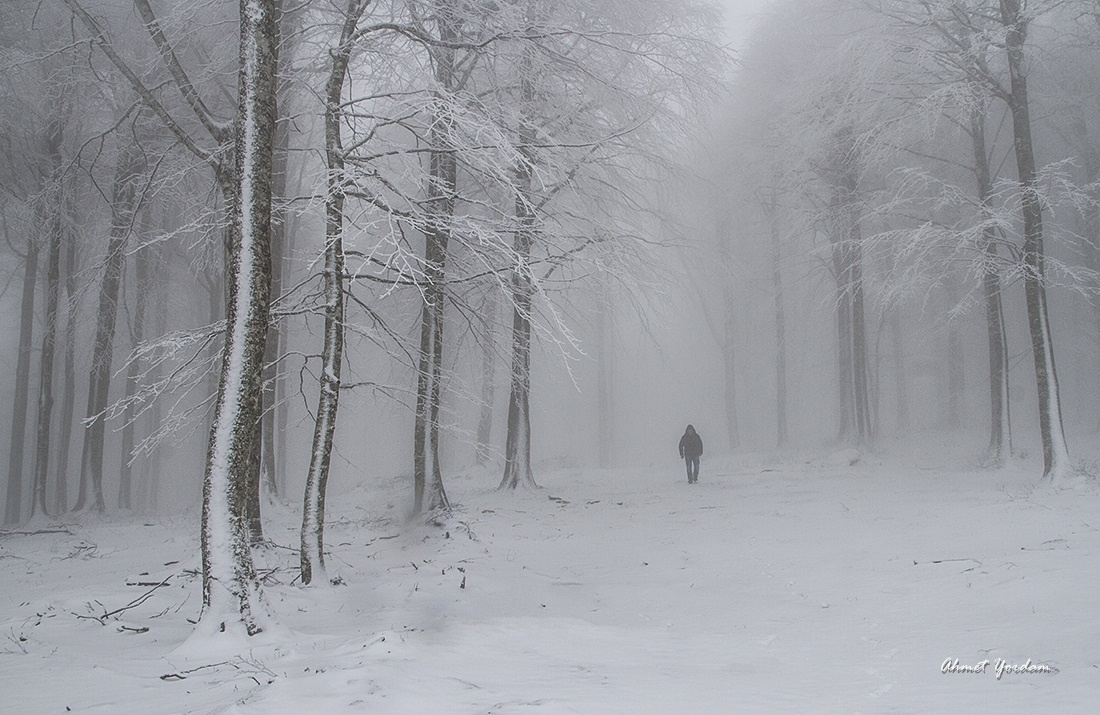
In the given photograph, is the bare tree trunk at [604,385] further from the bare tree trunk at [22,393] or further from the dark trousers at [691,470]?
the bare tree trunk at [22,393]

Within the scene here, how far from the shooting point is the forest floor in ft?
11.4

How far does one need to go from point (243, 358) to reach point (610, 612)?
4.19 meters

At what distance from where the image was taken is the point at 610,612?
6.45 metres


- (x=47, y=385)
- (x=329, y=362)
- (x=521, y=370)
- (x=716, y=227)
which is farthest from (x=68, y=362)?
(x=716, y=227)

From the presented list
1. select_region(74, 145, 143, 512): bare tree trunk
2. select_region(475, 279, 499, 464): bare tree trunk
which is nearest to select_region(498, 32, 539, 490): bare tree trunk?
select_region(475, 279, 499, 464): bare tree trunk

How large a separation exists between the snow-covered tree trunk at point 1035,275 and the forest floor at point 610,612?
736mm

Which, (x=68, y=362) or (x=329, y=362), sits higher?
(x=68, y=362)

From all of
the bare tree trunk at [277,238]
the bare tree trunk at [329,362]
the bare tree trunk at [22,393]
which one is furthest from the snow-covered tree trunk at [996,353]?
the bare tree trunk at [22,393]

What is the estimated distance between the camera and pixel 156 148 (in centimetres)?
1359

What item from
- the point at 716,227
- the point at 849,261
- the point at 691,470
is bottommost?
the point at 691,470

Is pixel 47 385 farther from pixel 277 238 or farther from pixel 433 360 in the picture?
pixel 433 360

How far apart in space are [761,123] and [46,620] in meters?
22.1

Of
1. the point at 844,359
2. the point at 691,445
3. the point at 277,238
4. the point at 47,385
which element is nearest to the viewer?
the point at 277,238

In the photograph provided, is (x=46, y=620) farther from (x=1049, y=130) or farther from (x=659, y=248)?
(x=1049, y=130)
